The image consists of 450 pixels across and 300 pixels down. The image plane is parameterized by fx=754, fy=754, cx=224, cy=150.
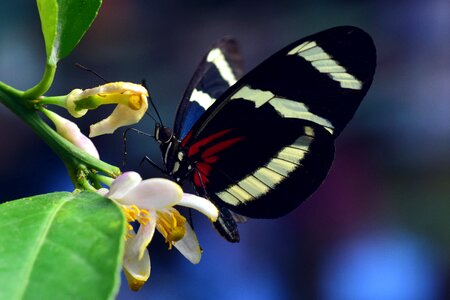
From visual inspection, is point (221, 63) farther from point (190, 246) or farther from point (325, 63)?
point (190, 246)

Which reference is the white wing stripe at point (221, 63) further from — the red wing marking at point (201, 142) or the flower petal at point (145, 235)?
the flower petal at point (145, 235)

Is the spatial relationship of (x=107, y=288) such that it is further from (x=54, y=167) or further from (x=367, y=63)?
(x=54, y=167)

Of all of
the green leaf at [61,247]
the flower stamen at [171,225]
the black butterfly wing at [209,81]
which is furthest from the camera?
the black butterfly wing at [209,81]

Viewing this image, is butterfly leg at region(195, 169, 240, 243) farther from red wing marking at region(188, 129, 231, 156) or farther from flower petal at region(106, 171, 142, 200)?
flower petal at region(106, 171, 142, 200)

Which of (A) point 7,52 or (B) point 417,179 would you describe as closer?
(B) point 417,179

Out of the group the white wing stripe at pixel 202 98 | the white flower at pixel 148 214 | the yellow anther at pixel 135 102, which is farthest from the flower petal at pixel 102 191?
the white wing stripe at pixel 202 98

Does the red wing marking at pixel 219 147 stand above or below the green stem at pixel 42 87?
below

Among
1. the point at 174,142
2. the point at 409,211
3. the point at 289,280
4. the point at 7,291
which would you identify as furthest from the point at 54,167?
the point at 7,291

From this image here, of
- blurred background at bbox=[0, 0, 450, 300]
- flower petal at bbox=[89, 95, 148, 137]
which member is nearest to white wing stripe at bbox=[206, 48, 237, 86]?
flower petal at bbox=[89, 95, 148, 137]
